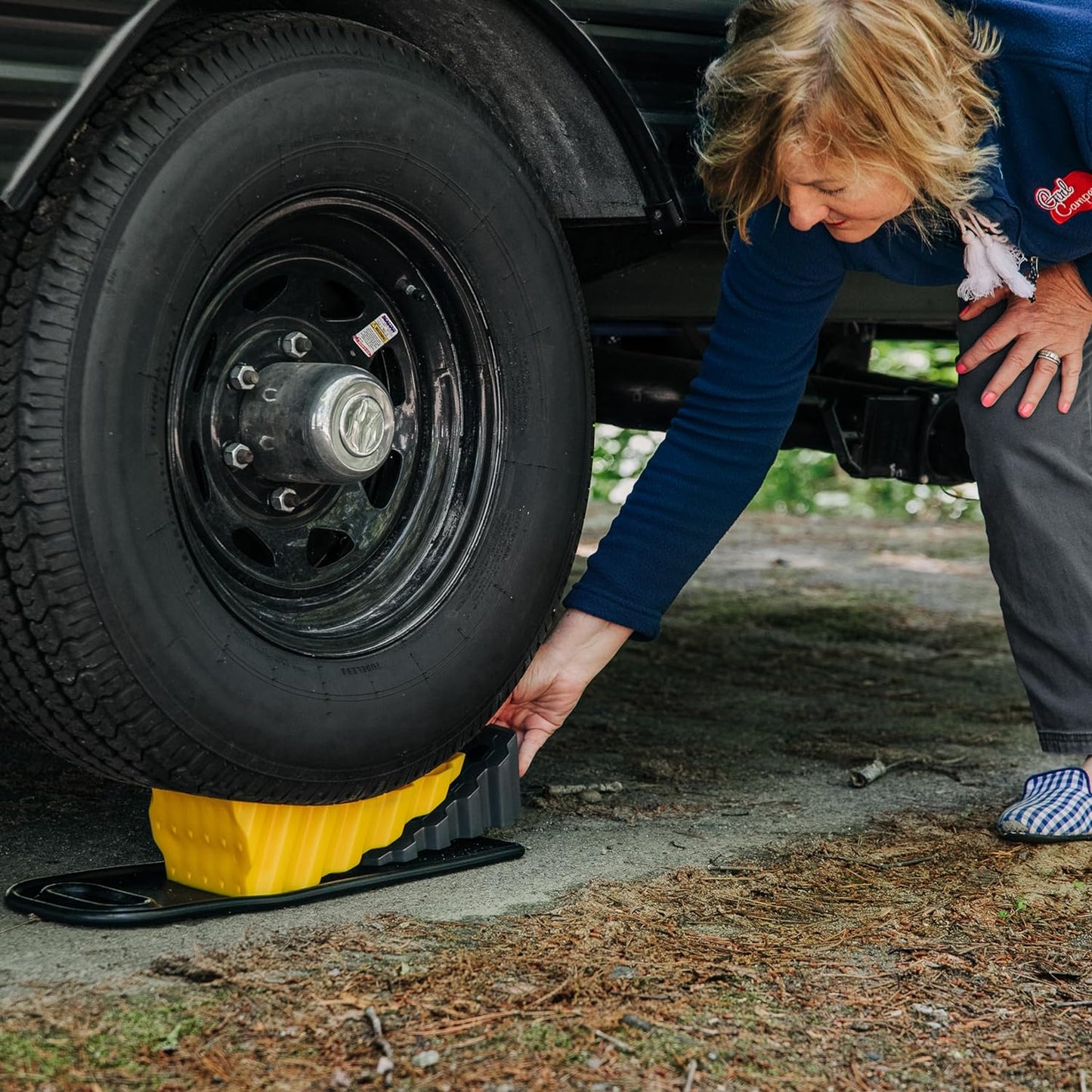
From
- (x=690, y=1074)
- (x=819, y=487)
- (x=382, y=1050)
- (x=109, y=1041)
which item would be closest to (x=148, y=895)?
(x=109, y=1041)

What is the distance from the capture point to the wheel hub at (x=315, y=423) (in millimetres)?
1657

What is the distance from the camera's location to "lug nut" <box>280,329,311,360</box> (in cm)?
176

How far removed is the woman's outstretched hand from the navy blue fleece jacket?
0.11ft

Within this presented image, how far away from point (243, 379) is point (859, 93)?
2.66 ft

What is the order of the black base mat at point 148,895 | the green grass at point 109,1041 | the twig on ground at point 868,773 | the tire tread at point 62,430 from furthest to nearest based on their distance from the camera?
the twig on ground at point 868,773, the black base mat at point 148,895, the tire tread at point 62,430, the green grass at point 109,1041

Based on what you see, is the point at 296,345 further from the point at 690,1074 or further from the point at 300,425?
the point at 690,1074

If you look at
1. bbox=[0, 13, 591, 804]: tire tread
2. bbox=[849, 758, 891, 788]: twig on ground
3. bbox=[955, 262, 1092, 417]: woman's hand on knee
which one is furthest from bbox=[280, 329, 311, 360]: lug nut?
bbox=[849, 758, 891, 788]: twig on ground

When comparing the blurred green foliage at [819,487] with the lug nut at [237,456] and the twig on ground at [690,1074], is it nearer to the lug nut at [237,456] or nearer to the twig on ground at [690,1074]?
the lug nut at [237,456]

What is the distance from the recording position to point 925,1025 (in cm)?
146

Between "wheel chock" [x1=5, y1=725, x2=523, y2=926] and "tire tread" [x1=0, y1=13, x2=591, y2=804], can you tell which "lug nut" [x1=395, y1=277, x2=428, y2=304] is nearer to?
"tire tread" [x1=0, y1=13, x2=591, y2=804]

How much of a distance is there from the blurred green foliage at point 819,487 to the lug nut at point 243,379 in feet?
18.6

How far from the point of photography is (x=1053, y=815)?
211 centimetres

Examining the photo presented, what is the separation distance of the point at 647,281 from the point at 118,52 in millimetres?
1067

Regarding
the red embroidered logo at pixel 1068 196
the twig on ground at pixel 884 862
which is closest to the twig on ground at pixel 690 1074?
the twig on ground at pixel 884 862
